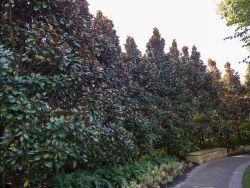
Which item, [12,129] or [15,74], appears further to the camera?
[15,74]

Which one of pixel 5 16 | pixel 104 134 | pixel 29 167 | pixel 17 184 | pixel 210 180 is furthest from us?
pixel 210 180

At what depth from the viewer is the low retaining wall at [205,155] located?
14359 mm

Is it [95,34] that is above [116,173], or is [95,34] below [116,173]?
above

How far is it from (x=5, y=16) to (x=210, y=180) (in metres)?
7.83

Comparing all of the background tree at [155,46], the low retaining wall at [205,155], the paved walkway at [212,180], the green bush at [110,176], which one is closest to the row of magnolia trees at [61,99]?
the green bush at [110,176]

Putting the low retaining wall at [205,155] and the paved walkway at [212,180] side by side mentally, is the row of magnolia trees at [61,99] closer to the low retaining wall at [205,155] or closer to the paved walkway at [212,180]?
the low retaining wall at [205,155]

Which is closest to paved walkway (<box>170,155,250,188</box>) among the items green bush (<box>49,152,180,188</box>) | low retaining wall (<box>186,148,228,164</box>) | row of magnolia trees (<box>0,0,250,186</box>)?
green bush (<box>49,152,180,188</box>)

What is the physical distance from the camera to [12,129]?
4875 mm

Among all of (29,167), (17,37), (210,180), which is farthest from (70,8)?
(210,180)

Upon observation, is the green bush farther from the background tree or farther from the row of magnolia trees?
the background tree

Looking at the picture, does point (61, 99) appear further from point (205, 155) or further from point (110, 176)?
point (205, 155)

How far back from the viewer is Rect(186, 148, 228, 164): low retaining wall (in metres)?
14.4

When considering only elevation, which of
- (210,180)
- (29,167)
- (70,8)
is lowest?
(210,180)

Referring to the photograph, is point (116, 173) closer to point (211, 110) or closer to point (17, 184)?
point (17, 184)
